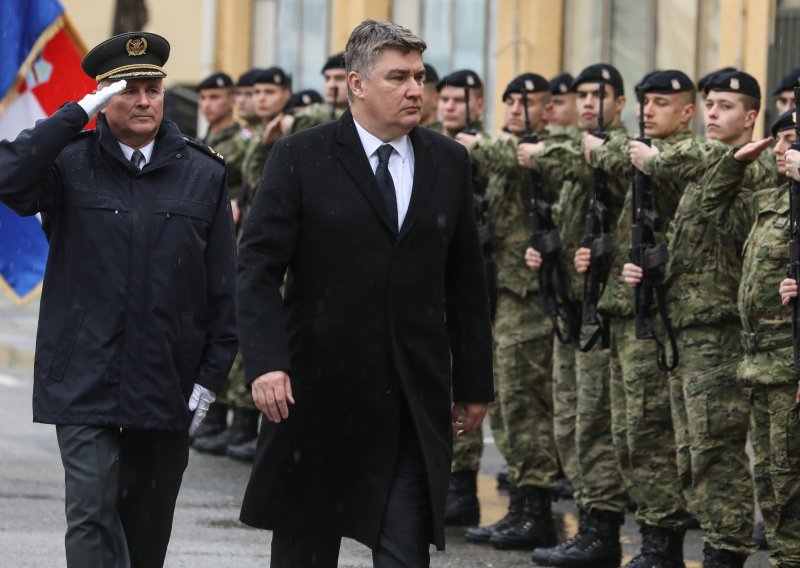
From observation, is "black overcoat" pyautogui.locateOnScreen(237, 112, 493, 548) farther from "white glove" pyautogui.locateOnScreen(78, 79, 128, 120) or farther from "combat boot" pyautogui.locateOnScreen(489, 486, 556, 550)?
"combat boot" pyautogui.locateOnScreen(489, 486, 556, 550)

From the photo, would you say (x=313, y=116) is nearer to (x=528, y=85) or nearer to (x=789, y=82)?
(x=528, y=85)

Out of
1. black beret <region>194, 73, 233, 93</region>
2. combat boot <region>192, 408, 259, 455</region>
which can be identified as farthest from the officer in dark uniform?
black beret <region>194, 73, 233, 93</region>

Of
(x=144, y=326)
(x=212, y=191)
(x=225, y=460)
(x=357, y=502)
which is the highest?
(x=212, y=191)

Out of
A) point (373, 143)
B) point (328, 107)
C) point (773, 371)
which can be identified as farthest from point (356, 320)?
point (328, 107)

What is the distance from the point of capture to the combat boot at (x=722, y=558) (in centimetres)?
748

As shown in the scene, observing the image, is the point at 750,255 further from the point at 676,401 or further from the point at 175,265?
the point at 175,265

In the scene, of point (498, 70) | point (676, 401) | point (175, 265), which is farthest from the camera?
point (498, 70)

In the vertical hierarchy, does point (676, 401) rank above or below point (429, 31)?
below

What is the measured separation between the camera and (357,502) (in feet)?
18.5

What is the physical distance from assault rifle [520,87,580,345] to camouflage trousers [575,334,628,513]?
1.14 feet

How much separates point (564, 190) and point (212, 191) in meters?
3.38

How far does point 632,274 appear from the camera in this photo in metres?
7.96

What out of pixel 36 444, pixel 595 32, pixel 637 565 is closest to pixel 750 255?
pixel 637 565

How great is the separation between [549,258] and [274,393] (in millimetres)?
3905
